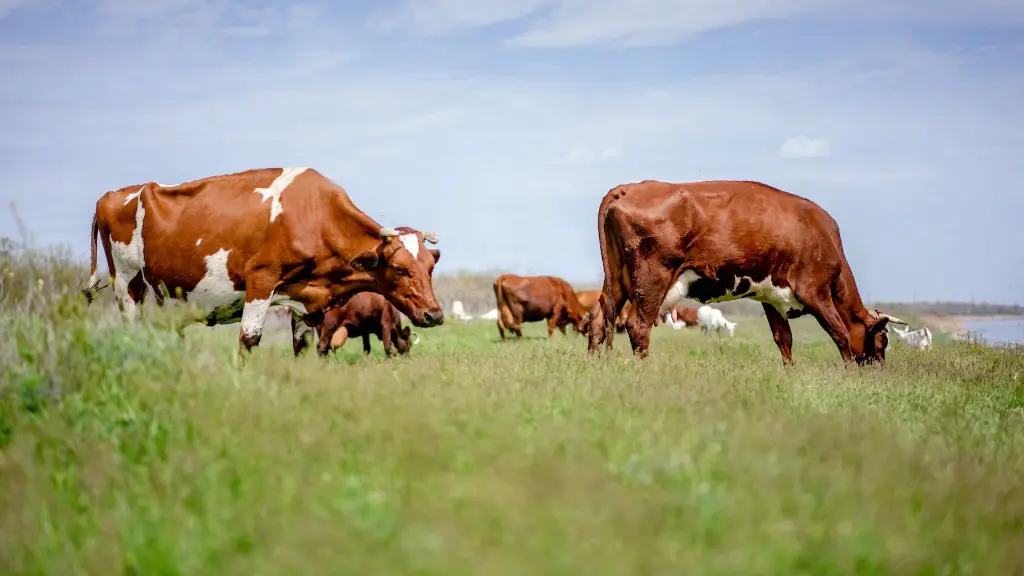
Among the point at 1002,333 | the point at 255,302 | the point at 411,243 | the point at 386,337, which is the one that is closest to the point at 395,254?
the point at 411,243

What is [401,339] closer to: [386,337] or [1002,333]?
[386,337]

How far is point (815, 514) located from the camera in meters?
4.62

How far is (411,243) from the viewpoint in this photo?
11.3 metres

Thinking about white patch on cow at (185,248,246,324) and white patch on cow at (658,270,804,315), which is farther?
white patch on cow at (658,270,804,315)

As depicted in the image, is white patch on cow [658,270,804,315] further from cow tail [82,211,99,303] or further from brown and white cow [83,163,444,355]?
cow tail [82,211,99,303]

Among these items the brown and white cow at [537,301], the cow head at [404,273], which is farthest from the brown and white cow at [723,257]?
the brown and white cow at [537,301]

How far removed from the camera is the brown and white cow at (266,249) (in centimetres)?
1085

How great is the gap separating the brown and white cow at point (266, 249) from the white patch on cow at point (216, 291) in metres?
0.01

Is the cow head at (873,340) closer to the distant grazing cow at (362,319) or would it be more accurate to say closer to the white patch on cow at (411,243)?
the white patch on cow at (411,243)

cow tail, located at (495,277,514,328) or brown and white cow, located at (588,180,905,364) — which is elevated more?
brown and white cow, located at (588,180,905,364)

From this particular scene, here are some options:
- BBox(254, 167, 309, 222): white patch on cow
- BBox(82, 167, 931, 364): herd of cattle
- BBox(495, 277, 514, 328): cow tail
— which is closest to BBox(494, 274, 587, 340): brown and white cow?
BBox(495, 277, 514, 328): cow tail

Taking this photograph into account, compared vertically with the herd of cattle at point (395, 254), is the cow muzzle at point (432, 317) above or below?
below

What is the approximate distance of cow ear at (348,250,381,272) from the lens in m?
11.1

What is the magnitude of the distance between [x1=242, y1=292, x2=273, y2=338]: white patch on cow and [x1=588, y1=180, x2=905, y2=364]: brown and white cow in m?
4.02
